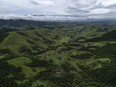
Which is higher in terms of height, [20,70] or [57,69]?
[20,70]

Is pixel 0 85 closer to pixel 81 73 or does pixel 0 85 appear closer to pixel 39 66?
pixel 39 66

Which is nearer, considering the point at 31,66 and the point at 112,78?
the point at 112,78

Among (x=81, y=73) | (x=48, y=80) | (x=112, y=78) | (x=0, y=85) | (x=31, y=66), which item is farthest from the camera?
(x=31, y=66)

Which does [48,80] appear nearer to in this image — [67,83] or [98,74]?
[67,83]

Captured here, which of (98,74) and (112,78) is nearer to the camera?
(112,78)

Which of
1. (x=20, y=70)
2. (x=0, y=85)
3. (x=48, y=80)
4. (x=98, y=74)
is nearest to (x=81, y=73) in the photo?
(x=98, y=74)

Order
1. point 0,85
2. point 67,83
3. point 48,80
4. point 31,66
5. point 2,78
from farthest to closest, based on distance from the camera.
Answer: point 31,66, point 48,80, point 67,83, point 2,78, point 0,85

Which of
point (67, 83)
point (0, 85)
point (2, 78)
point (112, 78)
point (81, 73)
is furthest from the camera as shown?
point (81, 73)

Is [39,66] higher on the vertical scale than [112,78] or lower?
lower

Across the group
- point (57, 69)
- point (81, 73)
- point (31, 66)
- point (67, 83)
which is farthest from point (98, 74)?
point (31, 66)

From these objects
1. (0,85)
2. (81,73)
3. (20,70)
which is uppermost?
(0,85)
